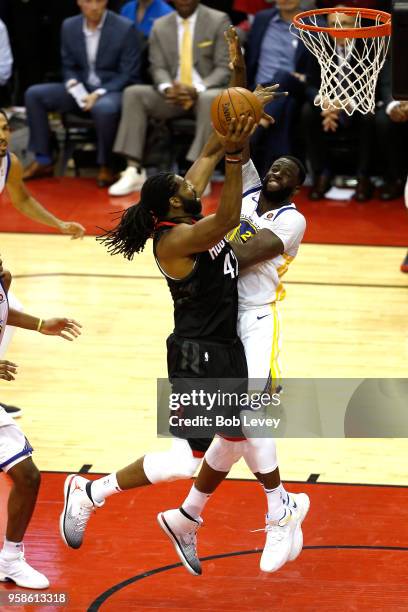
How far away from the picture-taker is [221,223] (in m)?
4.43

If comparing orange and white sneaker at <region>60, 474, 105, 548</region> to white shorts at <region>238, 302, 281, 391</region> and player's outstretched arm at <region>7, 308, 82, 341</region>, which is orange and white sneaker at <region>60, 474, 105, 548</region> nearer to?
player's outstretched arm at <region>7, 308, 82, 341</region>

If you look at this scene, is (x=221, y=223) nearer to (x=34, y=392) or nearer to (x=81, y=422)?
(x=81, y=422)

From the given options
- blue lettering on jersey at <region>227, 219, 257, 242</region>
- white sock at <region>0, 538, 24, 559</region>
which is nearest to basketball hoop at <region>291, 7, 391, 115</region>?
blue lettering on jersey at <region>227, 219, 257, 242</region>

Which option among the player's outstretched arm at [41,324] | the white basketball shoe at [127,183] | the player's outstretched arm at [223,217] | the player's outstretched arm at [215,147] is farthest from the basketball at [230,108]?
the white basketball shoe at [127,183]

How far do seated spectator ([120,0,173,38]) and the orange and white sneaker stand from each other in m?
7.91

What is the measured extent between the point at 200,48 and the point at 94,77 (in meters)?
1.20

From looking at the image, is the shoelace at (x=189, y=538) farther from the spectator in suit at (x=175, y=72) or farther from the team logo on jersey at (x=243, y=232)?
the spectator in suit at (x=175, y=72)

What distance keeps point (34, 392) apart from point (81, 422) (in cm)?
57

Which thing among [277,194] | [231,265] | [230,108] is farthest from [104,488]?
[230,108]

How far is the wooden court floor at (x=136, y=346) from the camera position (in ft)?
20.5

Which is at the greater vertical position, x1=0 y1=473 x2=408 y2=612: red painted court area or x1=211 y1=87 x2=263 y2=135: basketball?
x1=211 y1=87 x2=263 y2=135: basketball

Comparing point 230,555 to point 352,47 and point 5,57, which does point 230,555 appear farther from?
point 5,57

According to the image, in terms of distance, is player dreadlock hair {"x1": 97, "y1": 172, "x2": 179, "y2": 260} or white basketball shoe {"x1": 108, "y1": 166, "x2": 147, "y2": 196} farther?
white basketball shoe {"x1": 108, "y1": 166, "x2": 147, "y2": 196}

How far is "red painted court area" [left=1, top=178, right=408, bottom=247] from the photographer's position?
10.2 meters
